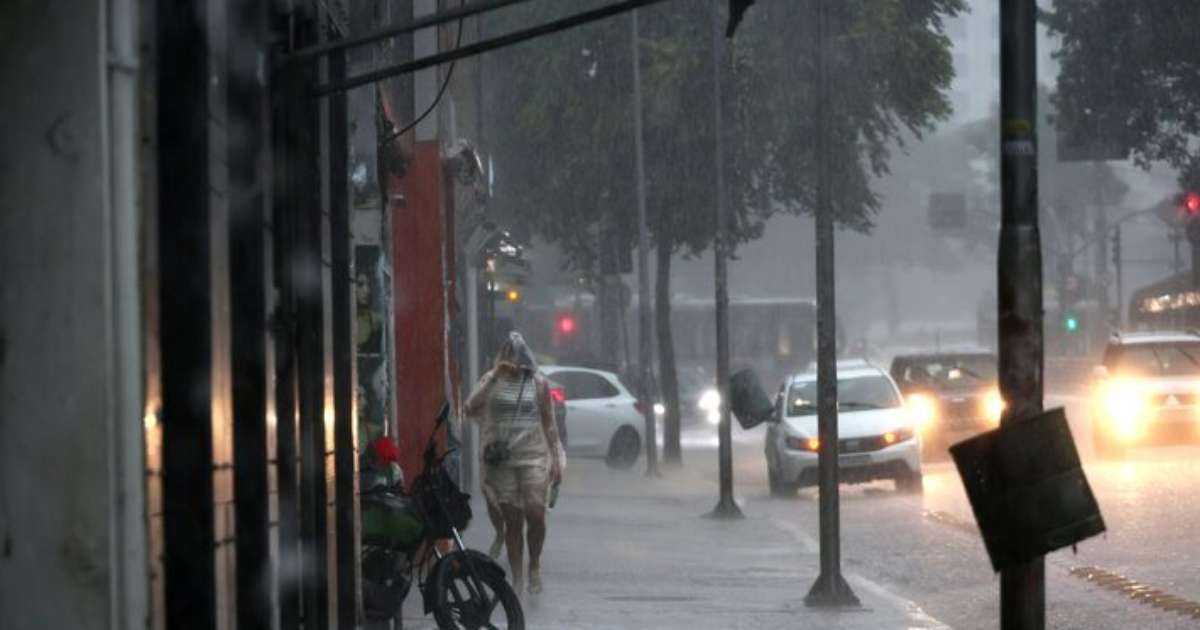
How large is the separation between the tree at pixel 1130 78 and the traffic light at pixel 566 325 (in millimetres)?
10811

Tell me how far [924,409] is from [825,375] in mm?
18629

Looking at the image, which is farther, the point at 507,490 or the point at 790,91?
the point at 790,91

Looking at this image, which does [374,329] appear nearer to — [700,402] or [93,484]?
[93,484]

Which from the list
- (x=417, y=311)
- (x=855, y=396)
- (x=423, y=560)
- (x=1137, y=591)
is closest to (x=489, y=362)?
(x=855, y=396)

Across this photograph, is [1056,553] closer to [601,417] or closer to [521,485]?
[521,485]

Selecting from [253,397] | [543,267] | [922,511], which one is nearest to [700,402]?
[543,267]

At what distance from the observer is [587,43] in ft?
139

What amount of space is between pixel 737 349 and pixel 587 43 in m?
32.2

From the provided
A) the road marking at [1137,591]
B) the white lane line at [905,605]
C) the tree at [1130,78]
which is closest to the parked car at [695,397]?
the tree at [1130,78]

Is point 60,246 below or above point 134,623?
above

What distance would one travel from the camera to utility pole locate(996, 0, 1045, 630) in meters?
7.89

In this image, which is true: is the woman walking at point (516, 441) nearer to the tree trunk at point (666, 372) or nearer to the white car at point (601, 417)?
the white car at point (601, 417)

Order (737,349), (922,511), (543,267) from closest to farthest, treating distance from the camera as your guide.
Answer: (922,511) → (543,267) → (737,349)

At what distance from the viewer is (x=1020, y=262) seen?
314 inches
